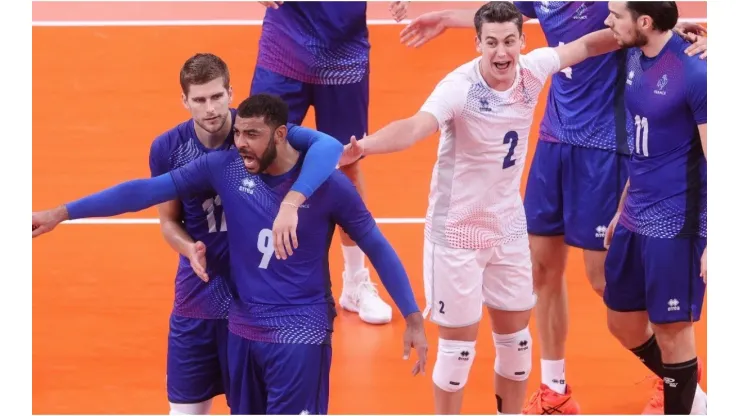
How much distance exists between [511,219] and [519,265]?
0.84 feet

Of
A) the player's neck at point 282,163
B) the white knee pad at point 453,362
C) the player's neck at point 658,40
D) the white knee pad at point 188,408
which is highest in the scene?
the player's neck at point 658,40

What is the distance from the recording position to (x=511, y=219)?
21.5 ft

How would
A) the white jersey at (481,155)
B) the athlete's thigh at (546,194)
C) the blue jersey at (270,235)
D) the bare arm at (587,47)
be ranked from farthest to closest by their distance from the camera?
the athlete's thigh at (546,194) → the bare arm at (587,47) → the white jersey at (481,155) → the blue jersey at (270,235)

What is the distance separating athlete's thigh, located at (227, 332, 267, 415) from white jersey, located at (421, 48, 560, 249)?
129 centimetres

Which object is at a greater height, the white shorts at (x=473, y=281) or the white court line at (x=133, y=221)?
the white court line at (x=133, y=221)

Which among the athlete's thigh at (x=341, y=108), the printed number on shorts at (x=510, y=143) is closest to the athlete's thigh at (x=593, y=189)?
the printed number on shorts at (x=510, y=143)

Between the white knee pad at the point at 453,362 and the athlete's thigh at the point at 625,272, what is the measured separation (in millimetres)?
873

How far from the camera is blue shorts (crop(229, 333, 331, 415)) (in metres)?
5.68

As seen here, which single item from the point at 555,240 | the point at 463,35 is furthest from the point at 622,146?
the point at 463,35

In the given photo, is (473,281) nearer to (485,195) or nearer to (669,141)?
(485,195)

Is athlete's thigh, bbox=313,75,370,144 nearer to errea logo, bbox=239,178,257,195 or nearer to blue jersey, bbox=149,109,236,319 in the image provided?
blue jersey, bbox=149,109,236,319

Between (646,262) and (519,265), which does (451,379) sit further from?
(646,262)

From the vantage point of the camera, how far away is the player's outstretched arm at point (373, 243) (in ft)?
18.7

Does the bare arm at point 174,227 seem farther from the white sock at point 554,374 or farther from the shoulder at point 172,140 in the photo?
the white sock at point 554,374
